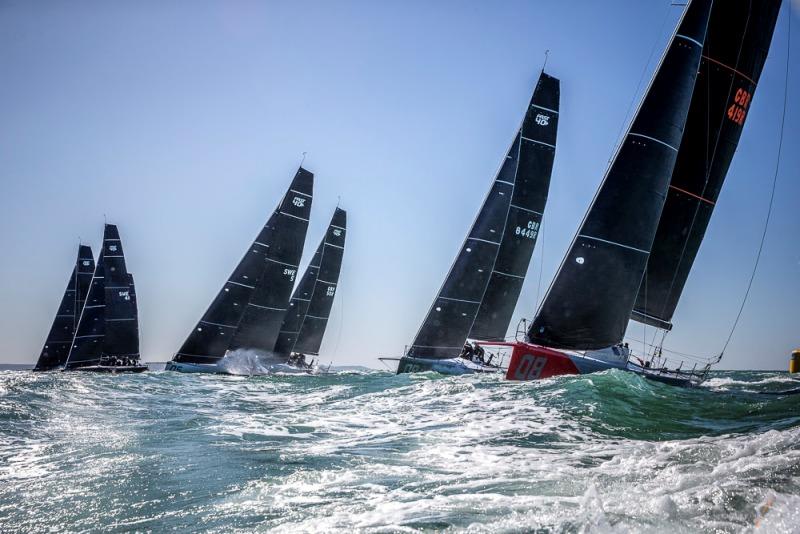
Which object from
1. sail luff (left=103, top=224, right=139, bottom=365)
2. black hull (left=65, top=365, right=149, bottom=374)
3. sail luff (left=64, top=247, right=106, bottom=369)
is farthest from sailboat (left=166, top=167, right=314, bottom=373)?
sail luff (left=64, top=247, right=106, bottom=369)

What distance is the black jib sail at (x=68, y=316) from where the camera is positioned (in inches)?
1547

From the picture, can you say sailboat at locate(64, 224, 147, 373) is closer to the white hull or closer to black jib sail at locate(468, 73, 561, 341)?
the white hull

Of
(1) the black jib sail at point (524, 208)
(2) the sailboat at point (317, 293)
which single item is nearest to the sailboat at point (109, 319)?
(2) the sailboat at point (317, 293)

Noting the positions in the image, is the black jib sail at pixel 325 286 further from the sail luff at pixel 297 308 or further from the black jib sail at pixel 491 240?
the black jib sail at pixel 491 240

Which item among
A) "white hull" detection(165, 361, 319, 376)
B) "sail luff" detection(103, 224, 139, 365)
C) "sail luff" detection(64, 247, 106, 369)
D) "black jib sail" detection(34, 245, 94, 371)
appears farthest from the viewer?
"black jib sail" detection(34, 245, 94, 371)

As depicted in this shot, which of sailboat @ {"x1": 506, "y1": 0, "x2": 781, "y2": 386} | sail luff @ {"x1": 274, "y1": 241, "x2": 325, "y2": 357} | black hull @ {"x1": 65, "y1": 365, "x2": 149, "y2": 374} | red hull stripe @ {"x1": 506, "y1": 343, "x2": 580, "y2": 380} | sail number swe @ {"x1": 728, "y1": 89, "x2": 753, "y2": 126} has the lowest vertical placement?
black hull @ {"x1": 65, "y1": 365, "x2": 149, "y2": 374}

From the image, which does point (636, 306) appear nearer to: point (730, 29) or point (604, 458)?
point (730, 29)

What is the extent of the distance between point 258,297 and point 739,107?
26608 millimetres

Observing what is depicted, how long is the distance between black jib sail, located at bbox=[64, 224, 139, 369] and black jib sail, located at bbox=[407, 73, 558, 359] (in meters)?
20.1

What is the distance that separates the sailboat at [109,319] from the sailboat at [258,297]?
15.7 feet

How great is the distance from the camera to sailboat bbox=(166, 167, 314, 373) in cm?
3369

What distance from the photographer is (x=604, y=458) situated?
6.82 m

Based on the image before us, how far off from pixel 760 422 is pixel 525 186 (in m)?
19.6

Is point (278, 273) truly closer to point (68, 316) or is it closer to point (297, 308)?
point (297, 308)
